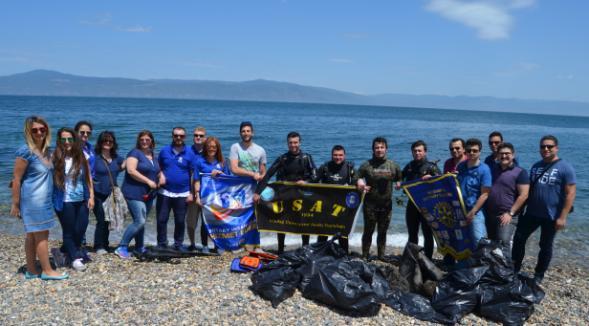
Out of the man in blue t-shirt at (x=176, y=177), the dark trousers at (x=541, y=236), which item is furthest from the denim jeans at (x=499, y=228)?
the man in blue t-shirt at (x=176, y=177)

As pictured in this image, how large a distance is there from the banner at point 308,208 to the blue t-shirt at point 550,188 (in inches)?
93.6

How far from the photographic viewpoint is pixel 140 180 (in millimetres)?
6395

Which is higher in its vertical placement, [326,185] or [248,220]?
[326,185]

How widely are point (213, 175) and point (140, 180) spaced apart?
1.11 metres

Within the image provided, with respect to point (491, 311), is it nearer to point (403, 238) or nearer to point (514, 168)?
point (514, 168)

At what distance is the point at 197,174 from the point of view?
6.91 m

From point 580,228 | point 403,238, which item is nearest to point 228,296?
point 403,238

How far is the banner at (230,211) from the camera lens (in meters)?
7.20

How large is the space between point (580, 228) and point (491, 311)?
27.2 feet

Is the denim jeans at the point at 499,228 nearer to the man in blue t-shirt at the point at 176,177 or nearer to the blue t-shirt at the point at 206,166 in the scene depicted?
the blue t-shirt at the point at 206,166

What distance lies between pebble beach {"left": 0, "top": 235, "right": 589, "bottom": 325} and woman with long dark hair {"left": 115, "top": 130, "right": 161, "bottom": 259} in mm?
700

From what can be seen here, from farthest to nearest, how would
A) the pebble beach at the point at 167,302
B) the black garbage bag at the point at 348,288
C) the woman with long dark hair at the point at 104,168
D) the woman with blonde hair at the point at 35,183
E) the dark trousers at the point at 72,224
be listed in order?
the woman with long dark hair at the point at 104,168 < the dark trousers at the point at 72,224 < the woman with blonde hair at the point at 35,183 < the black garbage bag at the point at 348,288 < the pebble beach at the point at 167,302

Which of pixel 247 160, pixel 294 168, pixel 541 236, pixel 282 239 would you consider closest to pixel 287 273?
pixel 294 168

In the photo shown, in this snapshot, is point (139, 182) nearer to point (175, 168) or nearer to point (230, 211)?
point (175, 168)
